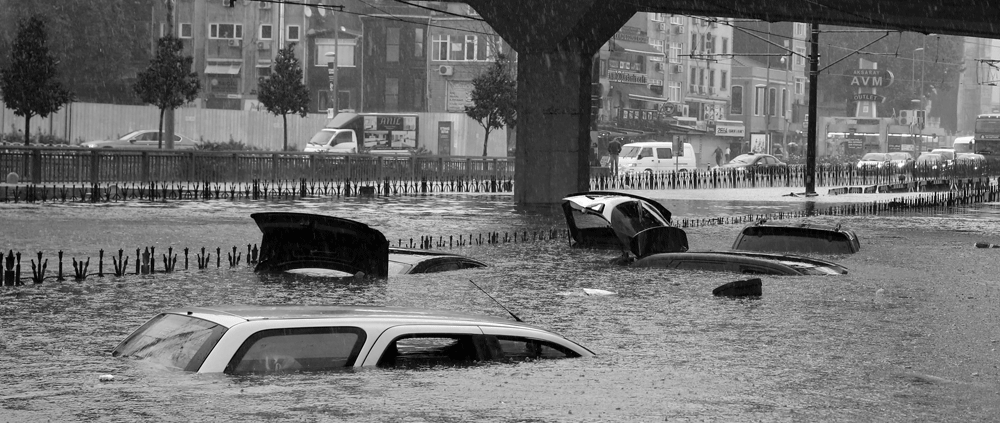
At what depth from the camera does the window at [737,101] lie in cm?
10006

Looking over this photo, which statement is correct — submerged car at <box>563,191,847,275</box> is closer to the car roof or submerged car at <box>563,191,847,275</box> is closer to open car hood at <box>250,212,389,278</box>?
open car hood at <box>250,212,389,278</box>

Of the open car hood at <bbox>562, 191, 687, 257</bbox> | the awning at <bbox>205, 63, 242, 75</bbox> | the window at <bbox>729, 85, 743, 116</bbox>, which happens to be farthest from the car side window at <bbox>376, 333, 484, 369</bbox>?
the window at <bbox>729, 85, 743, 116</bbox>

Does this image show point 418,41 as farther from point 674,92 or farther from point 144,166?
point 144,166

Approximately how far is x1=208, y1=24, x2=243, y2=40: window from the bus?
44.6m

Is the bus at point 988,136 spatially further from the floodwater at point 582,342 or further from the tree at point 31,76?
the floodwater at point 582,342

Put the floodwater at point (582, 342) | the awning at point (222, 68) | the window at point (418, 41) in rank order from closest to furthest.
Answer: the floodwater at point (582, 342) < the window at point (418, 41) < the awning at point (222, 68)

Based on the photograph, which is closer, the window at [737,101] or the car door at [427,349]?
the car door at [427,349]

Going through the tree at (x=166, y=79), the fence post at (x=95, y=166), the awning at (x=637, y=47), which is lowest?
the fence post at (x=95, y=166)

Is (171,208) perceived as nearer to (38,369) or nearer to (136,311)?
(136,311)

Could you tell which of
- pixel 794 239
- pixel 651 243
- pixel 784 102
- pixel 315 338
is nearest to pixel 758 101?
pixel 784 102

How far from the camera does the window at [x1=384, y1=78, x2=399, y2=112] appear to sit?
258 feet

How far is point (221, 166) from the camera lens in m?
42.8

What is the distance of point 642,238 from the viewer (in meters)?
20.1

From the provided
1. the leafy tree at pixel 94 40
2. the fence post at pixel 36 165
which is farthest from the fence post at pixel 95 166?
the leafy tree at pixel 94 40
